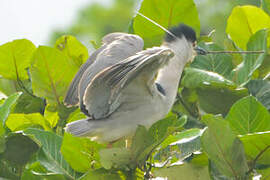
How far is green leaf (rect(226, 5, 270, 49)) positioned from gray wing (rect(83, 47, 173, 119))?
0.37 metres

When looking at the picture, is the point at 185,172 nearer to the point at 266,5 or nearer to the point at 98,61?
the point at 98,61

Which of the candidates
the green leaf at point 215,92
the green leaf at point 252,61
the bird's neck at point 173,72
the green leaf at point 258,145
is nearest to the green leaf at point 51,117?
the bird's neck at point 173,72

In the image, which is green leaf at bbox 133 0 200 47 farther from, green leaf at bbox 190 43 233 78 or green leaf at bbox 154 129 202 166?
green leaf at bbox 154 129 202 166

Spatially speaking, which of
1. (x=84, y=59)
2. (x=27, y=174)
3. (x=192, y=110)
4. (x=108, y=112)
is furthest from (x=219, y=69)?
(x=27, y=174)

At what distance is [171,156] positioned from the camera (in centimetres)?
167

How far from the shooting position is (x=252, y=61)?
6.26ft

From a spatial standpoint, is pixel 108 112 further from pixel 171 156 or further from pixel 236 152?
pixel 236 152

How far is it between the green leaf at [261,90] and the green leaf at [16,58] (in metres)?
0.92

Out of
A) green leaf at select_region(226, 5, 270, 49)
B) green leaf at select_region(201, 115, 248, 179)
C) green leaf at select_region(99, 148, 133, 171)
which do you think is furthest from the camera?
green leaf at select_region(226, 5, 270, 49)

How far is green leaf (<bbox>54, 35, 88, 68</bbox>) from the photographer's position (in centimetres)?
227

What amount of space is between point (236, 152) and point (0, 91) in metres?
1.20

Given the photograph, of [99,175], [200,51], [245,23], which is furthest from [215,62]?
[99,175]

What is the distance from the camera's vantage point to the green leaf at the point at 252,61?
186 centimetres

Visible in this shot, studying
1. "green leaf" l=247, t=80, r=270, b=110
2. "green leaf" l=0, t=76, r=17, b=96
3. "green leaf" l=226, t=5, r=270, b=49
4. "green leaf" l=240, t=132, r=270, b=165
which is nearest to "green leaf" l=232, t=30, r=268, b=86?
"green leaf" l=247, t=80, r=270, b=110
